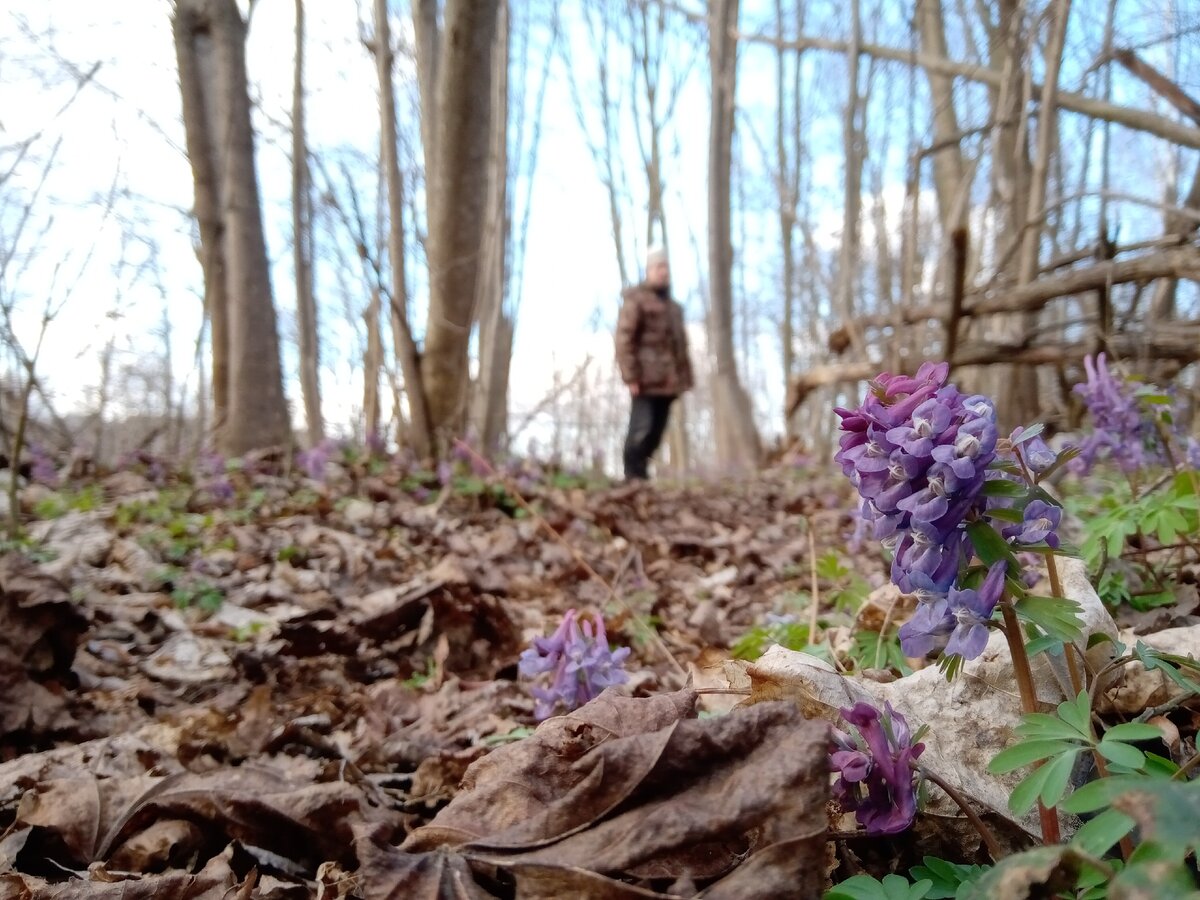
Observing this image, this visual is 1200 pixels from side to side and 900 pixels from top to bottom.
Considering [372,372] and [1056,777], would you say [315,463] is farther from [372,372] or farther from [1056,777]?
[1056,777]

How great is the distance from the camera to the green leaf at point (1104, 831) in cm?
69

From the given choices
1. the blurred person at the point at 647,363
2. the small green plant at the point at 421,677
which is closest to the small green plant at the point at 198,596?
the small green plant at the point at 421,677

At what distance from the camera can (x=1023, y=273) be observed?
6.34m

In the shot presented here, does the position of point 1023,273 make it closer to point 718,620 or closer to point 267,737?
point 718,620

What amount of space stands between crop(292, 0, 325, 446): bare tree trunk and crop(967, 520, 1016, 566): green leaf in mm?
9783

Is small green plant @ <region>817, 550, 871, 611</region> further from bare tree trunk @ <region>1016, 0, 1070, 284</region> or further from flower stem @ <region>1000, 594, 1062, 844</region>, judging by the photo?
bare tree trunk @ <region>1016, 0, 1070, 284</region>

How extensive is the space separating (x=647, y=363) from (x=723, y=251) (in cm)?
294

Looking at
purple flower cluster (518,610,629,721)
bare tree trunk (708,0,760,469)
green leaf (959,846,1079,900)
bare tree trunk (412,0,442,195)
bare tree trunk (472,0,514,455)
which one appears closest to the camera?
green leaf (959,846,1079,900)

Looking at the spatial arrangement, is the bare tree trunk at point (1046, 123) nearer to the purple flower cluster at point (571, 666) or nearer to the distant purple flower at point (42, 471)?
the purple flower cluster at point (571, 666)

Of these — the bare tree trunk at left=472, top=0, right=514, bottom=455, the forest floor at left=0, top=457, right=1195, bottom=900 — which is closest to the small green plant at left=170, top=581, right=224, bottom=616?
the forest floor at left=0, top=457, right=1195, bottom=900

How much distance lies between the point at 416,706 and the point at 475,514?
329cm

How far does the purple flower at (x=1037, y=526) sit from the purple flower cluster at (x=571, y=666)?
91 cm

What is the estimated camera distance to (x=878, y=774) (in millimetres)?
980

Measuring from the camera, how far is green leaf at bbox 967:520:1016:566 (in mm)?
899
